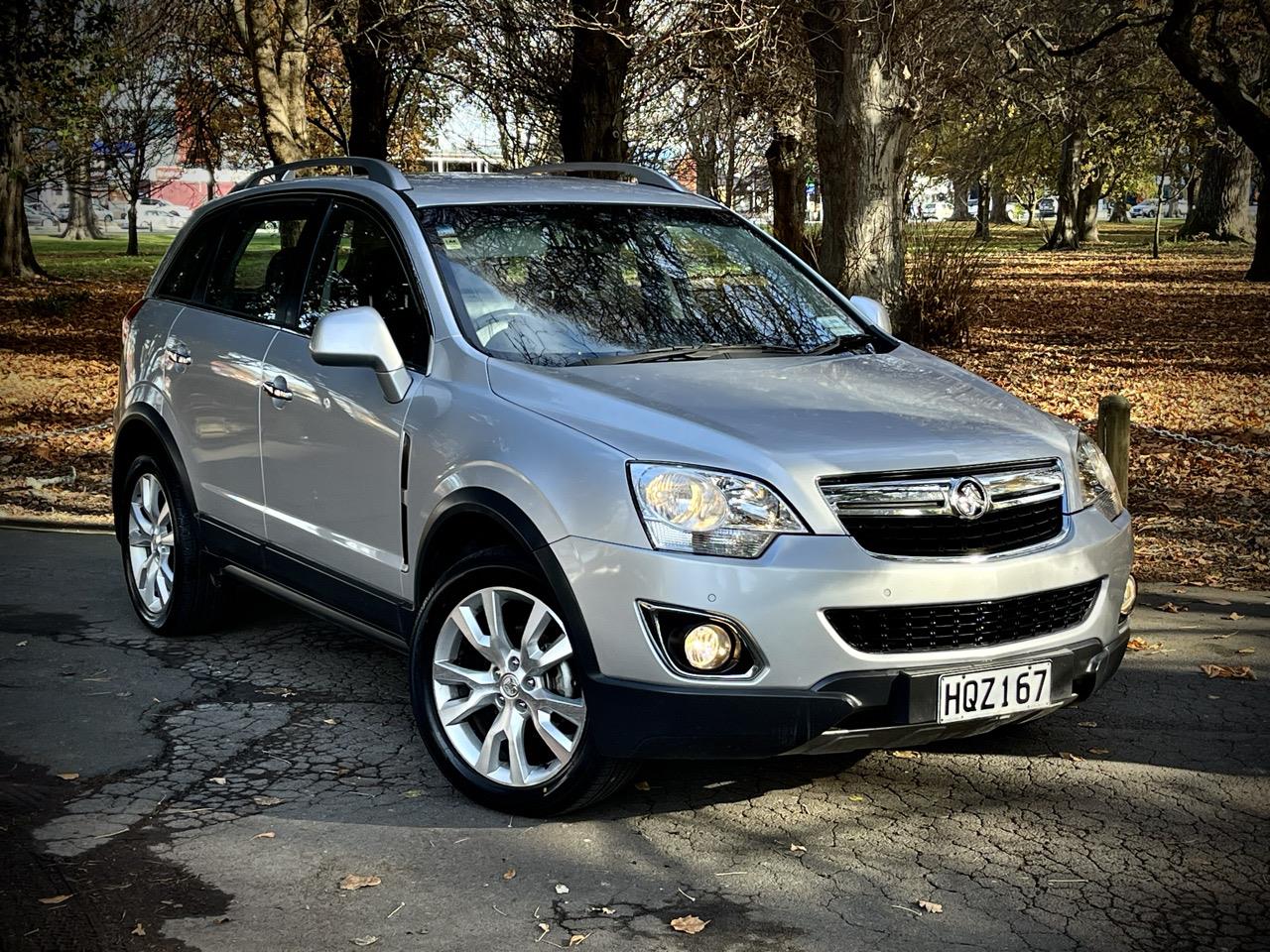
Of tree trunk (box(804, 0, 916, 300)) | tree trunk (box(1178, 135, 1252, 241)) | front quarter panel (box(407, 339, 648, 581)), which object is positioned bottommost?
front quarter panel (box(407, 339, 648, 581))

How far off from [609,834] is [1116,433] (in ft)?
14.3

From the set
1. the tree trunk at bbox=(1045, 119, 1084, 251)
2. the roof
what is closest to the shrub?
the roof

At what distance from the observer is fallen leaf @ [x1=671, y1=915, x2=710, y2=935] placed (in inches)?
152

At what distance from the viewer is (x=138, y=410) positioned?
6805mm

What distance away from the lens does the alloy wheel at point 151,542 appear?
6.75m

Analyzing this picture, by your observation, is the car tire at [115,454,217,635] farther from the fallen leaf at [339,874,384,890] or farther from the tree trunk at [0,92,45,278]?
the tree trunk at [0,92,45,278]

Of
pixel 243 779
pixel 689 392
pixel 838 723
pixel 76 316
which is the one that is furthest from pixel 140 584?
pixel 76 316

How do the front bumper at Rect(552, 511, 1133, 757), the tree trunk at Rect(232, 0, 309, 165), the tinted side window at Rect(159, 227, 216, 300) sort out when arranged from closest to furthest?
the front bumper at Rect(552, 511, 1133, 757), the tinted side window at Rect(159, 227, 216, 300), the tree trunk at Rect(232, 0, 309, 165)

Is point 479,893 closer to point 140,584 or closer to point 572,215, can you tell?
point 572,215

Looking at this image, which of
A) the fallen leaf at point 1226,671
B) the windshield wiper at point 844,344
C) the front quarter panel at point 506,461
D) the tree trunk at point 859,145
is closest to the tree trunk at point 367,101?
the tree trunk at point 859,145

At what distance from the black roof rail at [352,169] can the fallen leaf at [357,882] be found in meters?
2.55

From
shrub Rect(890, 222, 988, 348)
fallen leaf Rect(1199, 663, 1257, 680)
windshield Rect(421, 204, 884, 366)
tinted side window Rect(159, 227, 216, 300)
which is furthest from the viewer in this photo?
shrub Rect(890, 222, 988, 348)

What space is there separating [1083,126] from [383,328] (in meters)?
37.6

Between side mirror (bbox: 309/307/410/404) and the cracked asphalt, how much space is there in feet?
4.32
